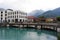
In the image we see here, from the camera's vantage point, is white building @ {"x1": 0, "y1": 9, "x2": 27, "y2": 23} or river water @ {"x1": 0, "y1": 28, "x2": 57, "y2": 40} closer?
river water @ {"x1": 0, "y1": 28, "x2": 57, "y2": 40}

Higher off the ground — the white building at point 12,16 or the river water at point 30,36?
the white building at point 12,16

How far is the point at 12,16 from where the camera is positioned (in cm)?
6744

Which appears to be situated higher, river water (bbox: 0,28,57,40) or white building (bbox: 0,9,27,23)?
white building (bbox: 0,9,27,23)

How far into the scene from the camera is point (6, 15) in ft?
230

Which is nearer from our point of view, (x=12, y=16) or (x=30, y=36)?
(x=30, y=36)

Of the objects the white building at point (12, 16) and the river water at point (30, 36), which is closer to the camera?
the river water at point (30, 36)

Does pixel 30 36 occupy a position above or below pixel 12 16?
below

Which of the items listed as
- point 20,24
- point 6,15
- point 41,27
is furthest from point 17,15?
point 41,27

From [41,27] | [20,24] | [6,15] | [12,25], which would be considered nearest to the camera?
[41,27]

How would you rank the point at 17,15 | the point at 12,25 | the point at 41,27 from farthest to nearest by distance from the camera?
1. the point at 17,15
2. the point at 12,25
3. the point at 41,27

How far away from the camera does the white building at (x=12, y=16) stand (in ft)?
217

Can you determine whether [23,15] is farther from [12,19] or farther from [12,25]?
[12,25]

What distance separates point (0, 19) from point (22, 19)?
37.3ft

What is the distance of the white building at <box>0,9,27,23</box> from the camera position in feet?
217
